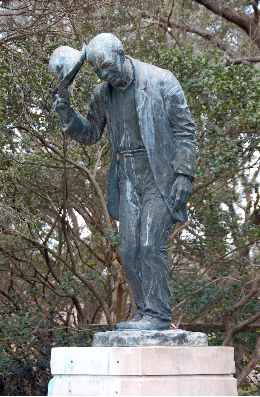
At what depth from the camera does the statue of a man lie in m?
3.54

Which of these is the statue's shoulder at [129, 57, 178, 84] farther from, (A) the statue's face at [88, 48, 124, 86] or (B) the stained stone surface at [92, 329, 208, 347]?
(B) the stained stone surface at [92, 329, 208, 347]

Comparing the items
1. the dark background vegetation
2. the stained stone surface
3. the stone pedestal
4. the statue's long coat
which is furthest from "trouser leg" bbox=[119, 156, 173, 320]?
the dark background vegetation

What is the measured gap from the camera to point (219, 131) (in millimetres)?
7617

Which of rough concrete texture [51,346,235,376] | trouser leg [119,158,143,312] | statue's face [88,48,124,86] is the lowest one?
rough concrete texture [51,346,235,376]

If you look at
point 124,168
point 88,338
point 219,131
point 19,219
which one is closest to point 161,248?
point 124,168

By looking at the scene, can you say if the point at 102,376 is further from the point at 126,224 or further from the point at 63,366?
the point at 126,224

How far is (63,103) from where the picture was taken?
3.71 meters

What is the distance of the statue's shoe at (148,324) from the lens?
3.40 metres

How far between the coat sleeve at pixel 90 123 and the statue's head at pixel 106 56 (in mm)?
350

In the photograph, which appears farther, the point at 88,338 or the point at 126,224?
the point at 88,338

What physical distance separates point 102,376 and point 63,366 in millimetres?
302

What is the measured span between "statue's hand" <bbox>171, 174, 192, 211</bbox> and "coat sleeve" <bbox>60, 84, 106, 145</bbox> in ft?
2.74

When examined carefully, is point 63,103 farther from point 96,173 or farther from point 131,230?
point 96,173

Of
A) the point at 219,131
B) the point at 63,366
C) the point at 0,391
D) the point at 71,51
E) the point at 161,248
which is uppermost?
the point at 219,131
